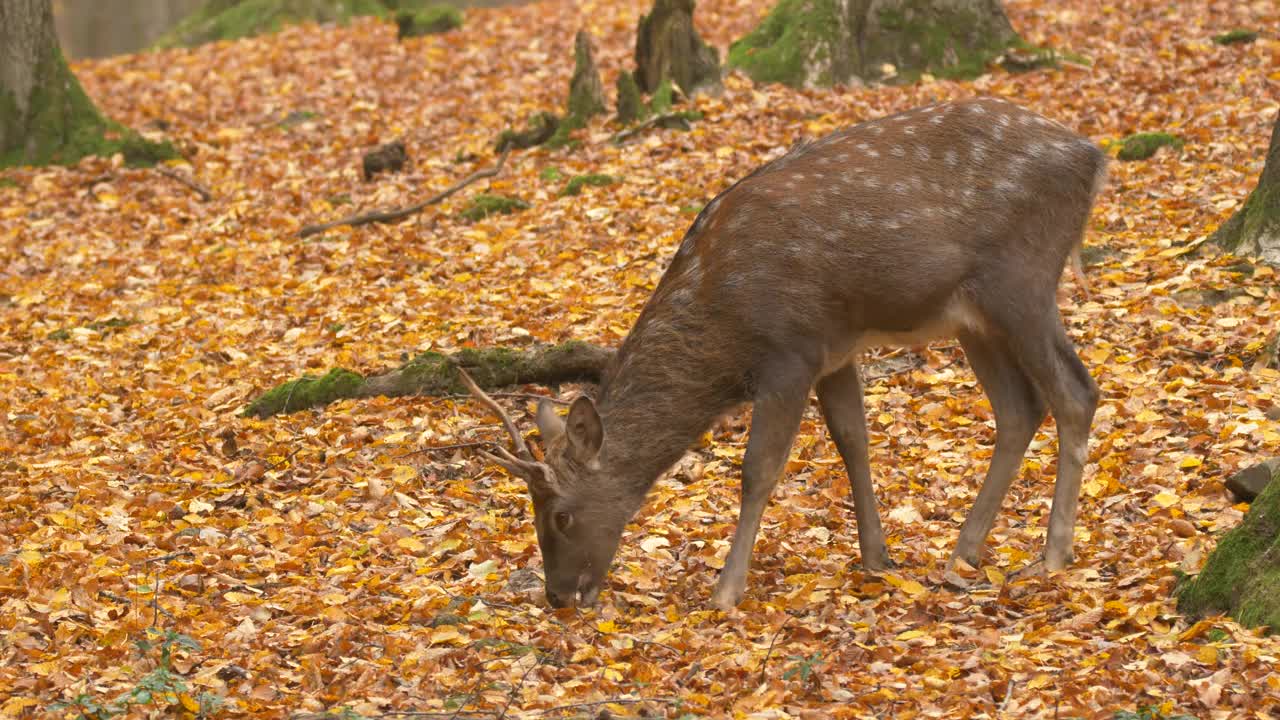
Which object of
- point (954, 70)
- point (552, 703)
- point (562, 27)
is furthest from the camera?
point (562, 27)

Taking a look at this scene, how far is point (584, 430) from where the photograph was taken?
716 cm

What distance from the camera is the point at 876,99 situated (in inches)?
585

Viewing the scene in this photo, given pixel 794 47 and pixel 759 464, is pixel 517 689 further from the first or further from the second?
pixel 794 47

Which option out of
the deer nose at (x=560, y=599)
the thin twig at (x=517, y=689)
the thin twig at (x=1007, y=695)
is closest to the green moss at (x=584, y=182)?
the deer nose at (x=560, y=599)

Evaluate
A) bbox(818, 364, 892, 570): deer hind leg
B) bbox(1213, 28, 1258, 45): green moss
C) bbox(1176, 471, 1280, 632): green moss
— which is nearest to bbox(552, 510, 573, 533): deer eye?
bbox(818, 364, 892, 570): deer hind leg

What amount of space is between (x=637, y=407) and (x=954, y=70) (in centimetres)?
951

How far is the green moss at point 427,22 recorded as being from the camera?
20953 mm

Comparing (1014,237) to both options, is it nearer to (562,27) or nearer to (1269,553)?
(1269,553)

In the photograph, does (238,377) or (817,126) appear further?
(817,126)

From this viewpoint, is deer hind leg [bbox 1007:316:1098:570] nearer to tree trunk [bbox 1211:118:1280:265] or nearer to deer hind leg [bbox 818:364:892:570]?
deer hind leg [bbox 818:364:892:570]

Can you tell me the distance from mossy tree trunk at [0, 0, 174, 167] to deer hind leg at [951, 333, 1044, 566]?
1160 cm

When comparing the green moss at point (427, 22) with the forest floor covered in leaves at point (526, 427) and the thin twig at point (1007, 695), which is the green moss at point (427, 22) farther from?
the thin twig at point (1007, 695)

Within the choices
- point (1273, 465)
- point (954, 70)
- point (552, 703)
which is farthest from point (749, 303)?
A: point (954, 70)

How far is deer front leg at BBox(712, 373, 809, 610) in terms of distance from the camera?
7020mm
